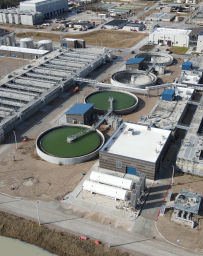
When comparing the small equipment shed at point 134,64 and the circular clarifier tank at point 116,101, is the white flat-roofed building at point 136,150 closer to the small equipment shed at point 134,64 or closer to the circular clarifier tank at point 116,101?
the circular clarifier tank at point 116,101

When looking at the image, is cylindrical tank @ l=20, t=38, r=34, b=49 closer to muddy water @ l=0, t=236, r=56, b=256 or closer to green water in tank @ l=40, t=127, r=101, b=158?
green water in tank @ l=40, t=127, r=101, b=158

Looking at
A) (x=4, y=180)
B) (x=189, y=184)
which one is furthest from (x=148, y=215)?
(x=4, y=180)

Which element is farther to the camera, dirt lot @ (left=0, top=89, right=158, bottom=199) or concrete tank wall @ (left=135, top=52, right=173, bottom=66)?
concrete tank wall @ (left=135, top=52, right=173, bottom=66)

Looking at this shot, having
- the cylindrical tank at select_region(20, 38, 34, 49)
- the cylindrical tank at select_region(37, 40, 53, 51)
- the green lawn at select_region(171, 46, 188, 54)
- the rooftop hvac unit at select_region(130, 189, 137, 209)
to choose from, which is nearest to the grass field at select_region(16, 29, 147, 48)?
the green lawn at select_region(171, 46, 188, 54)

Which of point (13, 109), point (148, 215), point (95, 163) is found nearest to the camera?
point (148, 215)

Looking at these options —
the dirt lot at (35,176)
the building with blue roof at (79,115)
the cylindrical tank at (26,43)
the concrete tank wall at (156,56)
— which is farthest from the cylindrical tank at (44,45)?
the dirt lot at (35,176)

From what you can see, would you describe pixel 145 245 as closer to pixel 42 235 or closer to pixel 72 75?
pixel 42 235
